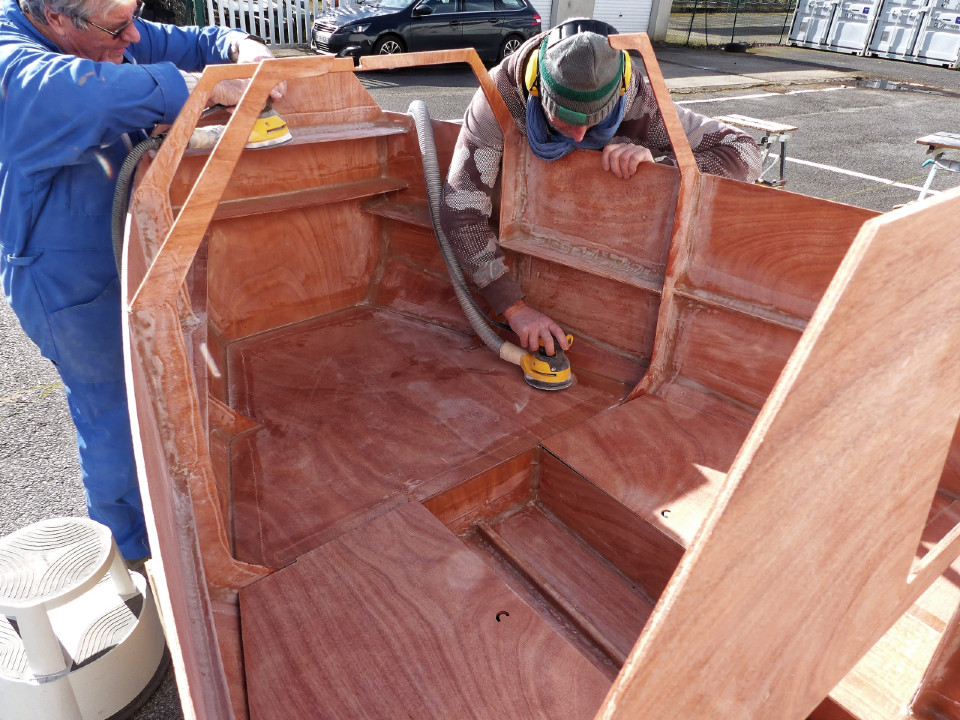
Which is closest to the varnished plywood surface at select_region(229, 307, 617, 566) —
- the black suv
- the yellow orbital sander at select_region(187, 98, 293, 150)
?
the yellow orbital sander at select_region(187, 98, 293, 150)

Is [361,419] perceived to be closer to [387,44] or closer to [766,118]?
[766,118]

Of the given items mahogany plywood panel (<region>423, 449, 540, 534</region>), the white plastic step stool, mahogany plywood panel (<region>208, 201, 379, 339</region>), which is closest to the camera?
the white plastic step stool

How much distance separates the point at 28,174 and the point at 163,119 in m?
0.47

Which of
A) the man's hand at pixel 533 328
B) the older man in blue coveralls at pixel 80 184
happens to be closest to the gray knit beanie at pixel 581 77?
the man's hand at pixel 533 328

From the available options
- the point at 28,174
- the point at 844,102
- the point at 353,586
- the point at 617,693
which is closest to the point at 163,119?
the point at 28,174

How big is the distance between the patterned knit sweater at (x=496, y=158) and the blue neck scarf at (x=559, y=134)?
0.11m

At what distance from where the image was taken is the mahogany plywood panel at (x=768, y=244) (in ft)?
6.88

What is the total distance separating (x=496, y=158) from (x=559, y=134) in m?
0.31

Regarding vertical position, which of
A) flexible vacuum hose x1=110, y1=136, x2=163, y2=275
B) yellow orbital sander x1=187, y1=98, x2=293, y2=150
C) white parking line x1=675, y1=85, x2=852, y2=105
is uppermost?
yellow orbital sander x1=187, y1=98, x2=293, y2=150

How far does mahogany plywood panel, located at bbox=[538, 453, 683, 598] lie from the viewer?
2102 millimetres

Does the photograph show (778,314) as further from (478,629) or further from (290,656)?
(290,656)

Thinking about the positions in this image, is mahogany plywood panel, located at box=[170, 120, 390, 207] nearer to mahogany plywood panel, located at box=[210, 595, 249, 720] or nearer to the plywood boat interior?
the plywood boat interior

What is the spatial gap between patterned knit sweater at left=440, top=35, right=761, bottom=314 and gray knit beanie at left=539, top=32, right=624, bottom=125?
1.18 ft

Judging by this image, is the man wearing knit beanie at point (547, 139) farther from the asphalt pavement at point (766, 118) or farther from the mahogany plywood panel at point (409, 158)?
the asphalt pavement at point (766, 118)
